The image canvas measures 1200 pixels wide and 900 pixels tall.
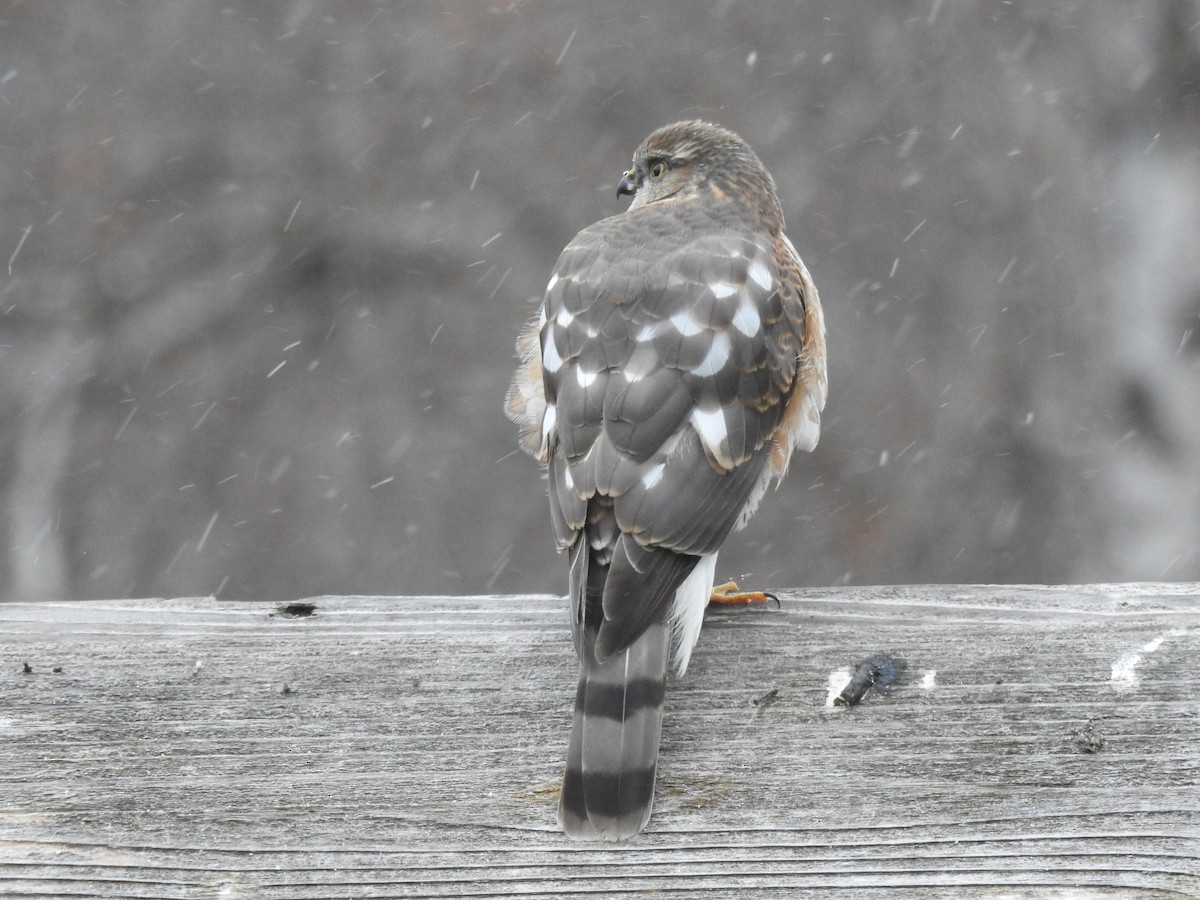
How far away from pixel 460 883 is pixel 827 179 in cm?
456

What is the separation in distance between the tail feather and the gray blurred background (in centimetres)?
381

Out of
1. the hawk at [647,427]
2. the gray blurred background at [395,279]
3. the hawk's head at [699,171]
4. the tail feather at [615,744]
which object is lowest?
the gray blurred background at [395,279]

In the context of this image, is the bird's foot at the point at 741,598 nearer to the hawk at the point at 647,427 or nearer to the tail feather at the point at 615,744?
the hawk at the point at 647,427

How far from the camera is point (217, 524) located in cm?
590

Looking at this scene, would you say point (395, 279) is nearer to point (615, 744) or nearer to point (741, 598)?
point (741, 598)

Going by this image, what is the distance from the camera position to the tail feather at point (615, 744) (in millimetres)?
1786

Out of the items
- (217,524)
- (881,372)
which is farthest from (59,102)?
(881,372)

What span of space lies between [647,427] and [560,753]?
2.47ft

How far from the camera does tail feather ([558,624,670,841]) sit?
179 cm

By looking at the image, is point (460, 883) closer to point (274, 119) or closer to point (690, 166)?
point (690, 166)

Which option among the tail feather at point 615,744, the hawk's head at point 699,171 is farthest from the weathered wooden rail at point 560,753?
the hawk's head at point 699,171

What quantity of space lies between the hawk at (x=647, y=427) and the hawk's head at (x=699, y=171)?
35 centimetres

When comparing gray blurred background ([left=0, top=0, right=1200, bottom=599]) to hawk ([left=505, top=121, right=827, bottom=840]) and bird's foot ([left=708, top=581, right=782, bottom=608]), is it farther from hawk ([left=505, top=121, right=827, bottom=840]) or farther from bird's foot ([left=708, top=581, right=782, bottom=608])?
bird's foot ([left=708, top=581, right=782, bottom=608])

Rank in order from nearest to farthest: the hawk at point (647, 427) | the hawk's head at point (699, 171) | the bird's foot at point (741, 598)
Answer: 1. the hawk at point (647, 427)
2. the bird's foot at point (741, 598)
3. the hawk's head at point (699, 171)
